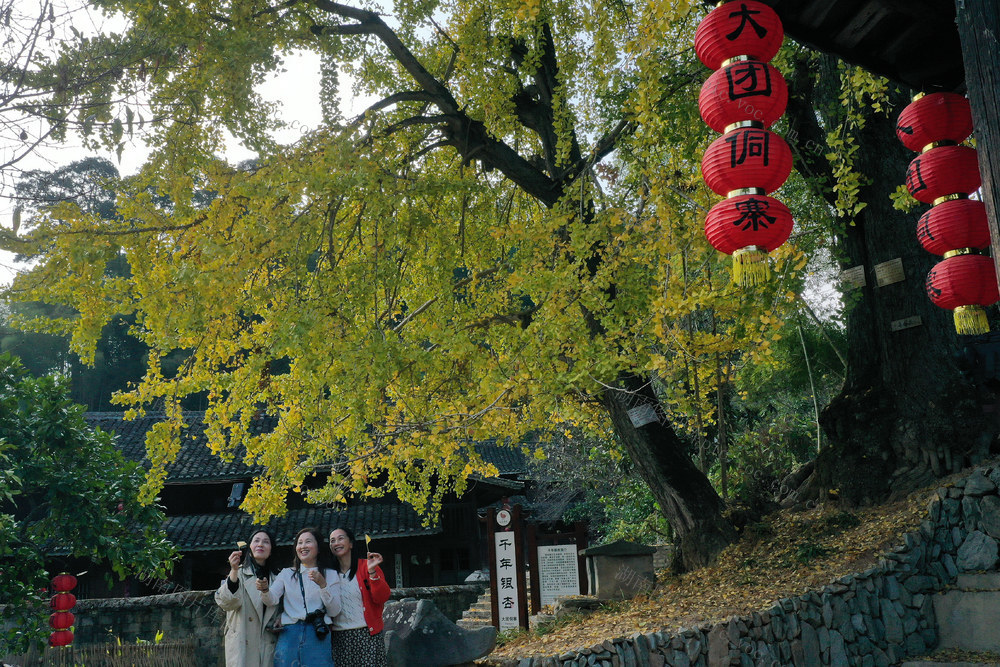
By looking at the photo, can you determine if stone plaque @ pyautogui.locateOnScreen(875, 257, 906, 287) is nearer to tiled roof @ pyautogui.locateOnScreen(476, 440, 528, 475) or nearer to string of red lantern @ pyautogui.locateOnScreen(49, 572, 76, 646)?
string of red lantern @ pyautogui.locateOnScreen(49, 572, 76, 646)

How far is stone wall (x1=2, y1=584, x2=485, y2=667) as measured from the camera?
12.8m

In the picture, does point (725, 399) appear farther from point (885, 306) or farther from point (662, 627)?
point (662, 627)

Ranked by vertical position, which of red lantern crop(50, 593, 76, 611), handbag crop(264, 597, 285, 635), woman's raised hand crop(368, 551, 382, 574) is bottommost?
red lantern crop(50, 593, 76, 611)

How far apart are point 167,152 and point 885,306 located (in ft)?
23.5

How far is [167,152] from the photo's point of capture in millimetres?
6910

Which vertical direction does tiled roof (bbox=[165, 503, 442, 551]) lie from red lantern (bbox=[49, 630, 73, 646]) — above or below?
above

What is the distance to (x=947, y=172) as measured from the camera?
13.6 feet

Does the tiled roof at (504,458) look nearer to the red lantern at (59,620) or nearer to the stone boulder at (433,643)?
the red lantern at (59,620)

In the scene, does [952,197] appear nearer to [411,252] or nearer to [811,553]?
[811,553]

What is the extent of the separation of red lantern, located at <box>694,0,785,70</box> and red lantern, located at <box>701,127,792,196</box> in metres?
0.41

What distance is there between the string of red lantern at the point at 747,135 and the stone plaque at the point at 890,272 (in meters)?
4.42

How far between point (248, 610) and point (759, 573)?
4744mm

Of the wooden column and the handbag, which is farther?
the handbag

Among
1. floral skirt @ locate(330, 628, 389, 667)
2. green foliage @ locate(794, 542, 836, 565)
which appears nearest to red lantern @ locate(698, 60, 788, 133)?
floral skirt @ locate(330, 628, 389, 667)
